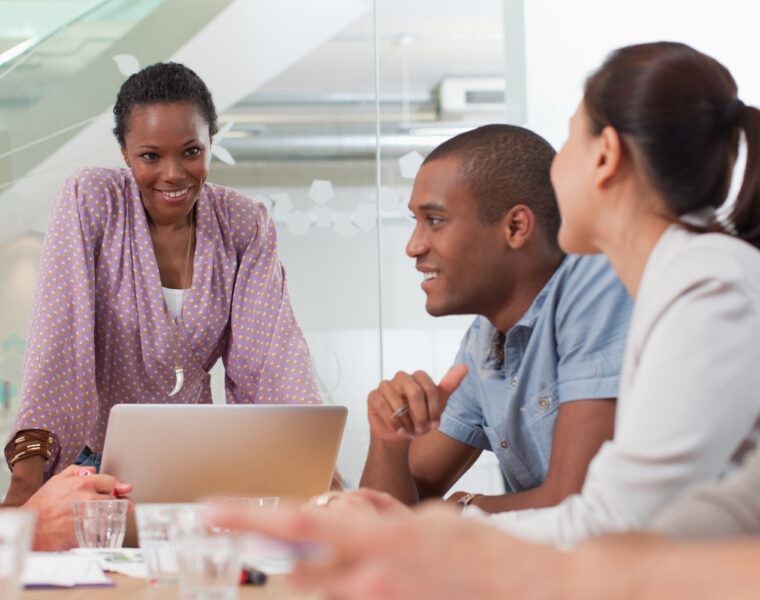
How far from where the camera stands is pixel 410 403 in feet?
4.51

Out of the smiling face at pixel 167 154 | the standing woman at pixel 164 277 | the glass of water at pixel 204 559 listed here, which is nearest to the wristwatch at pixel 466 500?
the standing woman at pixel 164 277

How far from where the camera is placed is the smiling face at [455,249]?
60.9 inches

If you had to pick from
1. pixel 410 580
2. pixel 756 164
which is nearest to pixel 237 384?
pixel 756 164

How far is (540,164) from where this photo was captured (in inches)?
62.4

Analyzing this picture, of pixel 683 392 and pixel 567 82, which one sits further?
pixel 567 82

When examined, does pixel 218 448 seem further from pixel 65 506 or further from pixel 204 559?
pixel 204 559

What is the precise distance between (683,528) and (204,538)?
36 centimetres

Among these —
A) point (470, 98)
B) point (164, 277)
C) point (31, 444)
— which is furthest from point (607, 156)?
point (470, 98)

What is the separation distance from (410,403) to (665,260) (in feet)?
1.87

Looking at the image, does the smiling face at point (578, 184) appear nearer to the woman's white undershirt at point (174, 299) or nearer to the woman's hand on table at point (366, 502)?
the woman's hand on table at point (366, 502)

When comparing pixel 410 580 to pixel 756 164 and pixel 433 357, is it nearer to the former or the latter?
pixel 756 164

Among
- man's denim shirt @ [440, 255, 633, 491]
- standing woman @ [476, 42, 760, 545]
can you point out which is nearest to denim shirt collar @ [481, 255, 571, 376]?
man's denim shirt @ [440, 255, 633, 491]

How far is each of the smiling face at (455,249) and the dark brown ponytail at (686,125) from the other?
540 mm

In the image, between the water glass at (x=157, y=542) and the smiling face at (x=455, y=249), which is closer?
the water glass at (x=157, y=542)
